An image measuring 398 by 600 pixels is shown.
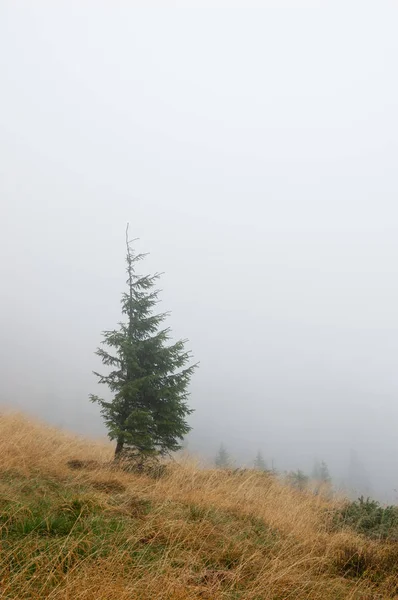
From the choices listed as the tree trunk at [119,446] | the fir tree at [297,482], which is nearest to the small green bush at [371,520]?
the fir tree at [297,482]

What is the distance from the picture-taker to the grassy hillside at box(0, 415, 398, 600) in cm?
281

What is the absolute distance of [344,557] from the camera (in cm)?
454

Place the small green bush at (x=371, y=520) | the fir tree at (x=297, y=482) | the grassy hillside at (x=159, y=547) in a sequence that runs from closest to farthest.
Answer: the grassy hillside at (x=159, y=547)
the small green bush at (x=371, y=520)
the fir tree at (x=297, y=482)

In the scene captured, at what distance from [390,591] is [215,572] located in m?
2.06

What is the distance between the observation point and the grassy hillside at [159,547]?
2807 mm

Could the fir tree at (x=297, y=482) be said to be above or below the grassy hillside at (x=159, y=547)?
below

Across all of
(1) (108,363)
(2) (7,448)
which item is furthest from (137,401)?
(2) (7,448)

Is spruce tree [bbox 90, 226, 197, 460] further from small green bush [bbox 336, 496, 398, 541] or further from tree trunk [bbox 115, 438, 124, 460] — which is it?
small green bush [bbox 336, 496, 398, 541]

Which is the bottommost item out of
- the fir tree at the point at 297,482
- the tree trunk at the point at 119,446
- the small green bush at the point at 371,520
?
the fir tree at the point at 297,482

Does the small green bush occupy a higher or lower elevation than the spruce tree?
lower

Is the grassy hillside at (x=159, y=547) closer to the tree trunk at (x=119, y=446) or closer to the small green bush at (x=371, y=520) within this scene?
the small green bush at (x=371, y=520)

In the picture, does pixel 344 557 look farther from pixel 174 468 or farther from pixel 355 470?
pixel 355 470

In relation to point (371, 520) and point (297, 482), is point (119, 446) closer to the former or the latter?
point (371, 520)

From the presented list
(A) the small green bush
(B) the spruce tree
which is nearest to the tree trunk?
(B) the spruce tree
